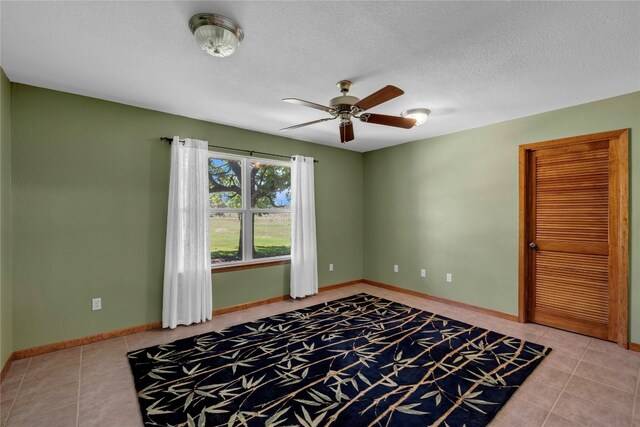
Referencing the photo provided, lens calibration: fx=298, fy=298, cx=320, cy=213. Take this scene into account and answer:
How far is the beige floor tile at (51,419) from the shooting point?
74.6 inches

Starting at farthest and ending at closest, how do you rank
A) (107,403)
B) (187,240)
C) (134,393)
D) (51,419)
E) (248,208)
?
(248,208)
(187,240)
(134,393)
(107,403)
(51,419)

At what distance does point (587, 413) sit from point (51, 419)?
3548 mm

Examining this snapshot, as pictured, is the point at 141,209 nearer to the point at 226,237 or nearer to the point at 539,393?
the point at 226,237

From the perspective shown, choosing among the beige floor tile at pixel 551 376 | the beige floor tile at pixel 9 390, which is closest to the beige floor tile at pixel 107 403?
the beige floor tile at pixel 9 390

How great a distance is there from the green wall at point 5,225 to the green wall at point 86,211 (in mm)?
72

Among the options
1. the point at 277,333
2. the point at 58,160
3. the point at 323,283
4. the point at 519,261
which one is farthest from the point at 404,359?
the point at 58,160

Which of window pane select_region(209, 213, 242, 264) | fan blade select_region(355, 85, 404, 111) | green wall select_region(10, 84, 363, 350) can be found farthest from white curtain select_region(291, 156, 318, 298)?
fan blade select_region(355, 85, 404, 111)

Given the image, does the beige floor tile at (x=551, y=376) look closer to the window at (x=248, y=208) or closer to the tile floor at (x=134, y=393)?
the tile floor at (x=134, y=393)

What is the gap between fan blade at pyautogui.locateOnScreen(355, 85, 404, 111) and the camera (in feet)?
7.12

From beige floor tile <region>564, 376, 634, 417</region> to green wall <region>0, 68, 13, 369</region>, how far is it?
4.50 metres

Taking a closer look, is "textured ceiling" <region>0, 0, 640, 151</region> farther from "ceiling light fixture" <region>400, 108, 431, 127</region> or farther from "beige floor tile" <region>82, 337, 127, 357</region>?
"beige floor tile" <region>82, 337, 127, 357</region>

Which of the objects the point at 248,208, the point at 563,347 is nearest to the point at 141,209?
the point at 248,208

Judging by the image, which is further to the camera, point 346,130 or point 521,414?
point 346,130

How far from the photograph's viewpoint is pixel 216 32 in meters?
1.84
